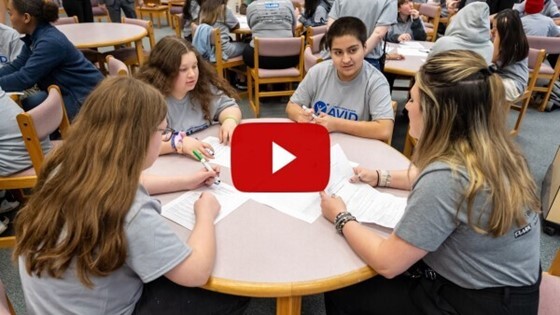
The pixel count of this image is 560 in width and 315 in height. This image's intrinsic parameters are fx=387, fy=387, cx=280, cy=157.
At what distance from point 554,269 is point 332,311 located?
2.44 ft

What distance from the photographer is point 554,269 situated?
4.17 ft

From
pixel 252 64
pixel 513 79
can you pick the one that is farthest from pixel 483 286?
pixel 252 64

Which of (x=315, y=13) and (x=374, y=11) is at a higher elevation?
(x=374, y=11)

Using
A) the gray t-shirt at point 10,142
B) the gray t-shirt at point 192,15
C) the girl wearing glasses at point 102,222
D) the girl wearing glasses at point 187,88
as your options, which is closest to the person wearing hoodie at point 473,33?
the girl wearing glasses at point 187,88

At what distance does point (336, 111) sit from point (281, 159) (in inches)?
25.2

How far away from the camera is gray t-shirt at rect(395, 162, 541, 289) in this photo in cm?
94

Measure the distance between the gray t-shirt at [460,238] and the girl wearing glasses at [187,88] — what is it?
93 cm

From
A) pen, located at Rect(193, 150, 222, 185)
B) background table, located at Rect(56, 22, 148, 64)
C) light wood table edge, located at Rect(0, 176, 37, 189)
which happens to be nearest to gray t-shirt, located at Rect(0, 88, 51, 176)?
light wood table edge, located at Rect(0, 176, 37, 189)

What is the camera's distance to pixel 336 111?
1951 mm

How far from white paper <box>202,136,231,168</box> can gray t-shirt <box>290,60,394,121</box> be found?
1.74ft

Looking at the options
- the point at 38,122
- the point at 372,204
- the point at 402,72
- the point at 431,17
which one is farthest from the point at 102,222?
the point at 431,17

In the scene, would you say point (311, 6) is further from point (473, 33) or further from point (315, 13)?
point (473, 33)

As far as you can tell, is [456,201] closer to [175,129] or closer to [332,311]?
[332,311]

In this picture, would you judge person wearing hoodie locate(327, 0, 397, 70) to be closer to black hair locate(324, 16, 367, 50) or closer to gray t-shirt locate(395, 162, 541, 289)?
black hair locate(324, 16, 367, 50)
